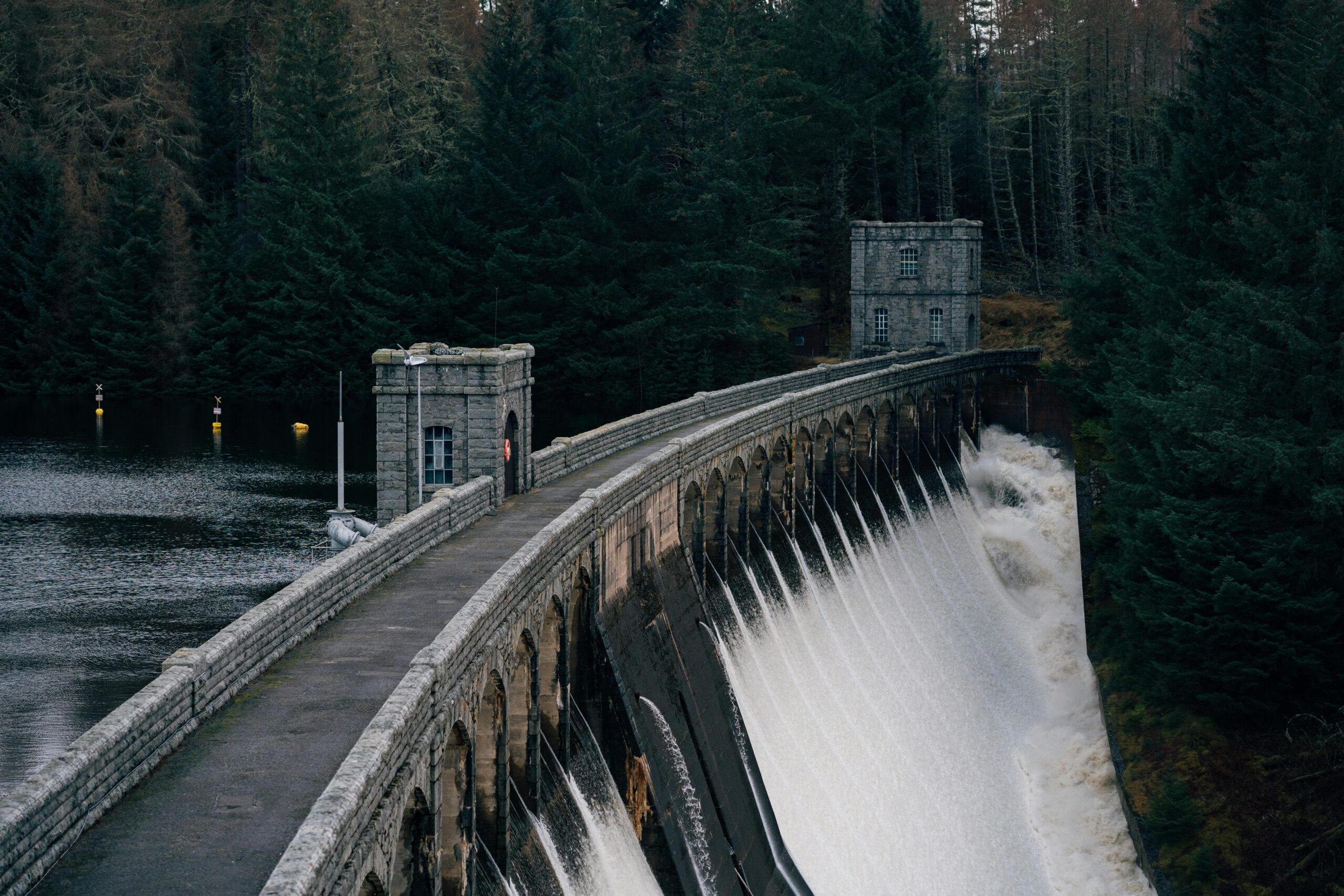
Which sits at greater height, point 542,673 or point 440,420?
point 440,420

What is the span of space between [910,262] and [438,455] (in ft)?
170

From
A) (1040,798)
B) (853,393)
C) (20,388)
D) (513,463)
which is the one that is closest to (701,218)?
(853,393)

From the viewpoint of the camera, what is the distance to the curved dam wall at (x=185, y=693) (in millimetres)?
14070

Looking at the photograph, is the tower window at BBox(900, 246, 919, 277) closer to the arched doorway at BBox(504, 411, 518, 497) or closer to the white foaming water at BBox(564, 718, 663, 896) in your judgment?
the arched doorway at BBox(504, 411, 518, 497)

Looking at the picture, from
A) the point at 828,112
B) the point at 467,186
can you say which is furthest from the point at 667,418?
the point at 467,186

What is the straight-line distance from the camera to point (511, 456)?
3562cm

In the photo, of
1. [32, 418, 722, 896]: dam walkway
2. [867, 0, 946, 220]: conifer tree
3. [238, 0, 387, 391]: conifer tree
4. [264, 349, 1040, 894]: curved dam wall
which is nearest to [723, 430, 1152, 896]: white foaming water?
[264, 349, 1040, 894]: curved dam wall

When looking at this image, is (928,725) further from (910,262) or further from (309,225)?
(309,225)

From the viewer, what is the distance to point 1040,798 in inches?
1804

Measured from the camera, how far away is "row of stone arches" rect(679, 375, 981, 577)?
140 ft

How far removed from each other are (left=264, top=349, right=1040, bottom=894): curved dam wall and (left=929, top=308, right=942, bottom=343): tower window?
88.8 feet

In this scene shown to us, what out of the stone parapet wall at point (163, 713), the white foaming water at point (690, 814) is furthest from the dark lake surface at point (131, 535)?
the white foaming water at point (690, 814)

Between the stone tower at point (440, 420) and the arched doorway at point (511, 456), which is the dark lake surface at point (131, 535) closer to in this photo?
the stone tower at point (440, 420)

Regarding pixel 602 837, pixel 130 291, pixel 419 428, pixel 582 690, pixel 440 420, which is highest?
pixel 130 291
